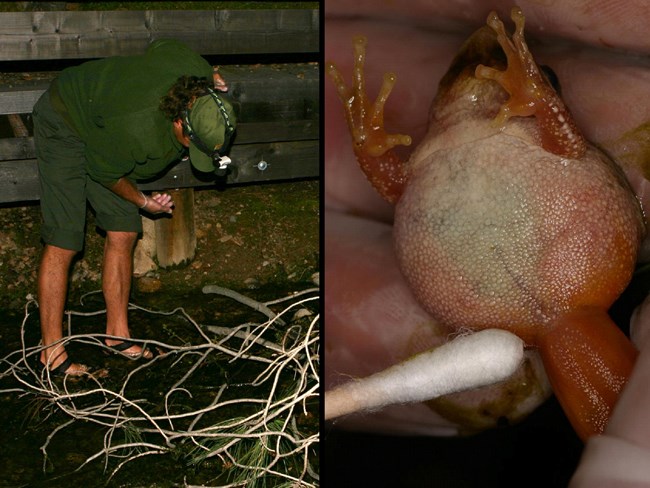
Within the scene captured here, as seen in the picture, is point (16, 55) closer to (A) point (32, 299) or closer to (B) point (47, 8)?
(B) point (47, 8)

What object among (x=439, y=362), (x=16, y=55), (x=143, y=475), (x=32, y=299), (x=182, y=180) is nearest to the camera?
(x=439, y=362)

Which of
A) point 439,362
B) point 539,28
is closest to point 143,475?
point 439,362

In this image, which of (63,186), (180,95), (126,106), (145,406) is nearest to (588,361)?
(180,95)

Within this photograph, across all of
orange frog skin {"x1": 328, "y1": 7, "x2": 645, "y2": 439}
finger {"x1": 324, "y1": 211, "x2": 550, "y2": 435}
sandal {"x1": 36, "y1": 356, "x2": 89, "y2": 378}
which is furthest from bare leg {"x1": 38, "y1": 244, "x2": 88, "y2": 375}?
orange frog skin {"x1": 328, "y1": 7, "x2": 645, "y2": 439}

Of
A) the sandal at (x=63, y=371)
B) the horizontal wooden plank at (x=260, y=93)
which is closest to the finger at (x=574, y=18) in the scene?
the horizontal wooden plank at (x=260, y=93)

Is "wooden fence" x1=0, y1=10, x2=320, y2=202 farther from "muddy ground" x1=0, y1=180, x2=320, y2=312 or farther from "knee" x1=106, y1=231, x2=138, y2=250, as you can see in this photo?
"muddy ground" x1=0, y1=180, x2=320, y2=312

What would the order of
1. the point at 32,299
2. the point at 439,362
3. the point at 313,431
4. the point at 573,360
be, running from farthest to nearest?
the point at 32,299, the point at 313,431, the point at 439,362, the point at 573,360

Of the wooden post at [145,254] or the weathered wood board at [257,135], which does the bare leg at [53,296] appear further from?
the wooden post at [145,254]
